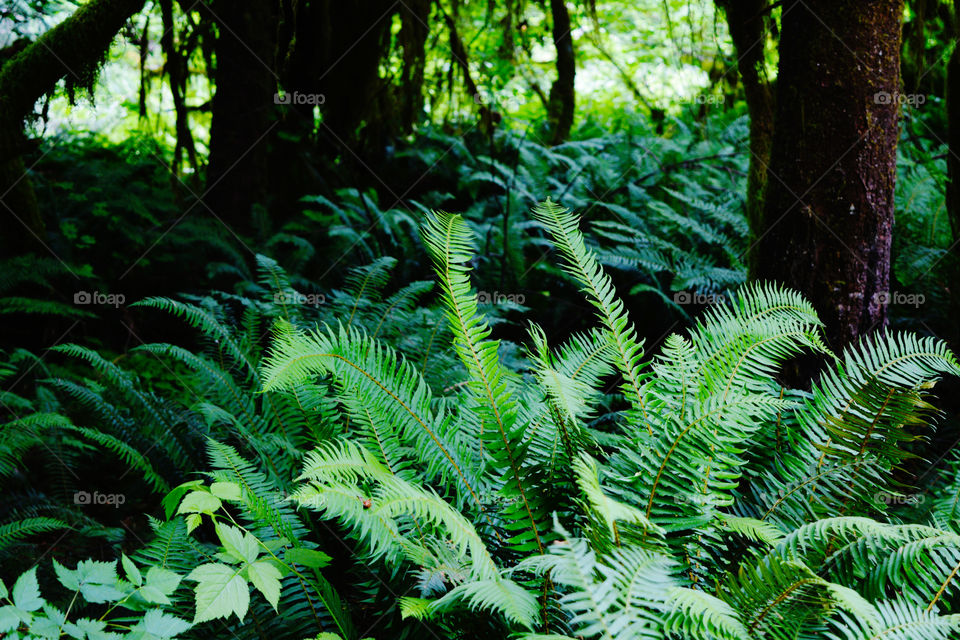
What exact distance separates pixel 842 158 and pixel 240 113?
3966 millimetres

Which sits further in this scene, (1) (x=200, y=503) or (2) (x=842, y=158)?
(2) (x=842, y=158)

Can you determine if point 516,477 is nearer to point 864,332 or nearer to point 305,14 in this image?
point 864,332

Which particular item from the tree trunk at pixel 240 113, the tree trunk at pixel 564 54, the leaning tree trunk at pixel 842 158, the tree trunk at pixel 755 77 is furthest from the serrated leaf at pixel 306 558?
the tree trunk at pixel 240 113

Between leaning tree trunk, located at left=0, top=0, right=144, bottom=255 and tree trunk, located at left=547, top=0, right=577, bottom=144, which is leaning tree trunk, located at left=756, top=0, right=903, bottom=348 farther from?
leaning tree trunk, located at left=0, top=0, right=144, bottom=255

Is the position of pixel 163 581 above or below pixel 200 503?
below

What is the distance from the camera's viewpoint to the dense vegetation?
4.71 feet

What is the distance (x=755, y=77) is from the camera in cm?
316

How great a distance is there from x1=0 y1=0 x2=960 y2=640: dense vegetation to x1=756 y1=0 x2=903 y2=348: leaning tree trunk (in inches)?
0.5

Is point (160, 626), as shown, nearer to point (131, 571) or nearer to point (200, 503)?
point (131, 571)

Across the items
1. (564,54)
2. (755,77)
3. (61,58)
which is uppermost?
(564,54)

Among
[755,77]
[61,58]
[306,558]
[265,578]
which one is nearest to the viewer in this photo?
[265,578]

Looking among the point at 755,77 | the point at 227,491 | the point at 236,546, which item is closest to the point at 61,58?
the point at 227,491

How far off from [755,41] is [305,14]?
3.59 meters

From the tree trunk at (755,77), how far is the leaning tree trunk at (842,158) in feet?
1.65
